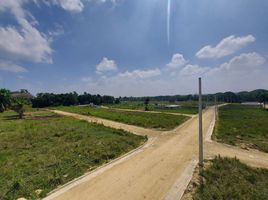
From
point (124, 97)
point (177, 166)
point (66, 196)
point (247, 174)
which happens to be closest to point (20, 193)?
point (66, 196)

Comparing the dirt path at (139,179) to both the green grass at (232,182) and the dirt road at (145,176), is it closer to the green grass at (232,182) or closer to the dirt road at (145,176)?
the dirt road at (145,176)

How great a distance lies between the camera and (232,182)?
25.7 feet

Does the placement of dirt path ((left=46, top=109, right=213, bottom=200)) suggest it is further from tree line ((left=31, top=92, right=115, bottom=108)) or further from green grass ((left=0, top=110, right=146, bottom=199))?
tree line ((left=31, top=92, right=115, bottom=108))

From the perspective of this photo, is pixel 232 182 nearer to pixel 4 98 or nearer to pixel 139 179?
pixel 139 179

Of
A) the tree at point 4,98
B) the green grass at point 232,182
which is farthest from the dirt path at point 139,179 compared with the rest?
the tree at point 4,98

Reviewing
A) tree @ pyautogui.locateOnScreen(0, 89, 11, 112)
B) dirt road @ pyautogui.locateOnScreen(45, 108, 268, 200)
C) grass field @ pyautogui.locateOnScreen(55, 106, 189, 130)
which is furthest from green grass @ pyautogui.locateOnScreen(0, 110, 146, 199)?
tree @ pyautogui.locateOnScreen(0, 89, 11, 112)

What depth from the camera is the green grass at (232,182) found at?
6.82m

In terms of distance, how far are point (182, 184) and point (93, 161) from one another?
16.9 feet

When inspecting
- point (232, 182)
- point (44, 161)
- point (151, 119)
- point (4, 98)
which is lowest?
point (232, 182)

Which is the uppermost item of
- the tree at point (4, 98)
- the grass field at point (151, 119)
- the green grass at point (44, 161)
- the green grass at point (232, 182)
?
the tree at point (4, 98)

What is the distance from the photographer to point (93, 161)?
406 inches

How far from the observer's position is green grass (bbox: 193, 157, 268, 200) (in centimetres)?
682

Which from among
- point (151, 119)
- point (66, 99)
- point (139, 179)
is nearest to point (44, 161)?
point (139, 179)

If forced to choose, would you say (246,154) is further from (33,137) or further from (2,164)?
(33,137)
